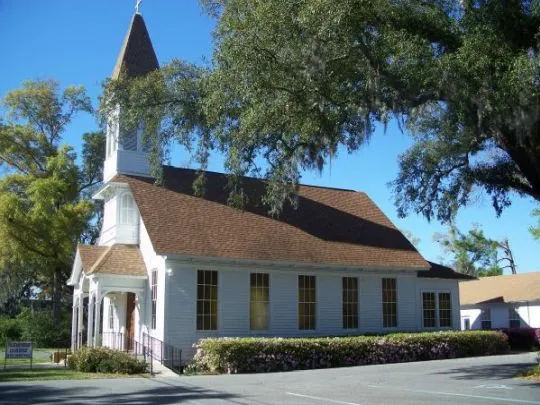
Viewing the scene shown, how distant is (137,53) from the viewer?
31.2 meters

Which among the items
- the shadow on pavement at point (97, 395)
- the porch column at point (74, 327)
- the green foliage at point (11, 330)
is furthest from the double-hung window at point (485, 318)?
the shadow on pavement at point (97, 395)

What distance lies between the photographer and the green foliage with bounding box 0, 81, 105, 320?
1497 inches

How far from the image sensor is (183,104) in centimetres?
2147

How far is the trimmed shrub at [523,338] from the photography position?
1298 inches

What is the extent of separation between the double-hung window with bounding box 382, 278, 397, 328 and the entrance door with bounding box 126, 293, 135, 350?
1128 centimetres

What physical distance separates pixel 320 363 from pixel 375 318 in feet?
20.6

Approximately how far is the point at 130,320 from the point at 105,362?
6592mm

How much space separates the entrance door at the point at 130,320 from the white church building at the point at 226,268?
9 cm

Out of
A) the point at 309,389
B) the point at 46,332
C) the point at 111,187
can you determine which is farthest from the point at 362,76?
the point at 46,332

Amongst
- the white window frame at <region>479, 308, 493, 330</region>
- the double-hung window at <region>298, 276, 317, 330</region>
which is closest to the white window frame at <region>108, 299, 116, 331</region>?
the double-hung window at <region>298, 276, 317, 330</region>

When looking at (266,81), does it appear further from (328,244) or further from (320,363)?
(328,244)

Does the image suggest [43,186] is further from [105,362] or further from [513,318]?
[513,318]

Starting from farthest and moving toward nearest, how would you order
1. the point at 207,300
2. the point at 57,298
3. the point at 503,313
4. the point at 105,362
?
the point at 503,313, the point at 57,298, the point at 207,300, the point at 105,362

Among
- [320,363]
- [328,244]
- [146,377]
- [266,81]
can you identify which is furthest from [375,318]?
[266,81]
